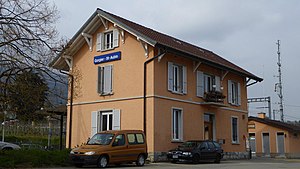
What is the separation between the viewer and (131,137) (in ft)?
67.9

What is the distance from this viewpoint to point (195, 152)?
23234 mm

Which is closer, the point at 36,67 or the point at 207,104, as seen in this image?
the point at 36,67

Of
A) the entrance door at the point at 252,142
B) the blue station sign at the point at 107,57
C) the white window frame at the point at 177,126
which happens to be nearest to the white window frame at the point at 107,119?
the blue station sign at the point at 107,57

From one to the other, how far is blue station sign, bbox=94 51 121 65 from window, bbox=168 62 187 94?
10.8 ft

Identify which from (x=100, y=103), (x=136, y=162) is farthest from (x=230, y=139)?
(x=136, y=162)

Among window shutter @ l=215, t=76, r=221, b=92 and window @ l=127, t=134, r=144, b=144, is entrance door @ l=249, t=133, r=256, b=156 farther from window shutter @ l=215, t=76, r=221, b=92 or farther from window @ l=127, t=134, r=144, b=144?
window @ l=127, t=134, r=144, b=144

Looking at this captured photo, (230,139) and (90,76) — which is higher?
A: (90,76)

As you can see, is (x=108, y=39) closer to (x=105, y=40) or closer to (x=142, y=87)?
(x=105, y=40)

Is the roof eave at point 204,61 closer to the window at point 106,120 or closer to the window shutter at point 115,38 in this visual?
the window shutter at point 115,38

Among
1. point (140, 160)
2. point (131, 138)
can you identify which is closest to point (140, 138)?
point (131, 138)

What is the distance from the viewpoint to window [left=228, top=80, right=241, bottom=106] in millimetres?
31653

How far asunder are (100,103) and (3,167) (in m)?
10.4

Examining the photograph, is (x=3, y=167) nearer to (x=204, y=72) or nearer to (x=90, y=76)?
(x=90, y=76)

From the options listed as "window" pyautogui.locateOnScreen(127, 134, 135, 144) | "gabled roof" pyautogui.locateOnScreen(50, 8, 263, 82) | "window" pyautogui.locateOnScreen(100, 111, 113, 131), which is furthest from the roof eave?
"window" pyautogui.locateOnScreen(127, 134, 135, 144)
